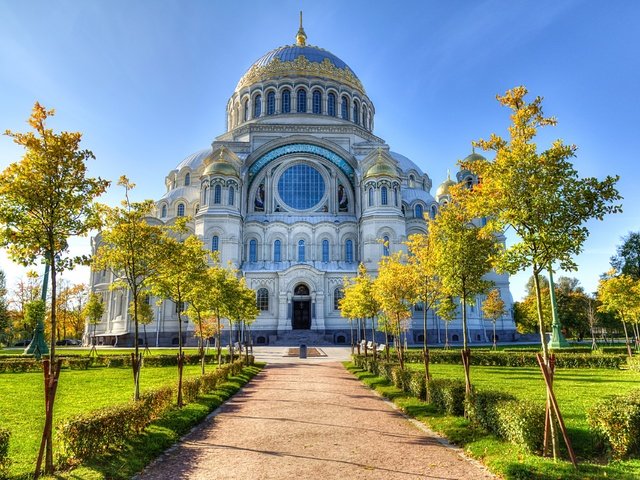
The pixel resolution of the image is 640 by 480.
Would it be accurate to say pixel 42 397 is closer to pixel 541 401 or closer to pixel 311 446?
pixel 311 446

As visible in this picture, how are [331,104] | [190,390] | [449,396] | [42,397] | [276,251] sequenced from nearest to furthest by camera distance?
1. [449,396]
2. [190,390]
3. [42,397]
4. [276,251]
5. [331,104]

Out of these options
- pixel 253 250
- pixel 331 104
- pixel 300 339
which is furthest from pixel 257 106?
pixel 300 339

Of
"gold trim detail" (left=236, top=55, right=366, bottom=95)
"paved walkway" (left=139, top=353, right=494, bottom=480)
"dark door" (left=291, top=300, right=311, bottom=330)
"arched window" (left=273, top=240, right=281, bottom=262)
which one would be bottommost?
"paved walkway" (left=139, top=353, right=494, bottom=480)

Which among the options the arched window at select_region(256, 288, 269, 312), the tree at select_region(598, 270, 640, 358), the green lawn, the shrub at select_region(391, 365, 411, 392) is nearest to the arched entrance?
the arched window at select_region(256, 288, 269, 312)

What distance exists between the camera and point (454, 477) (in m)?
7.42

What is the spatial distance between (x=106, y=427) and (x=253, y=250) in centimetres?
4115

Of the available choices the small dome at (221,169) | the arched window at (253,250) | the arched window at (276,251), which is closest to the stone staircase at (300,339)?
the arched window at (276,251)

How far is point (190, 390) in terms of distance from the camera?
1386 cm

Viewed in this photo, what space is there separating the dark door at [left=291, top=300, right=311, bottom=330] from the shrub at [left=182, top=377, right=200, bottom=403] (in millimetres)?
33292

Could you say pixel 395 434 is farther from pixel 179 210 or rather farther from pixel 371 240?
pixel 179 210

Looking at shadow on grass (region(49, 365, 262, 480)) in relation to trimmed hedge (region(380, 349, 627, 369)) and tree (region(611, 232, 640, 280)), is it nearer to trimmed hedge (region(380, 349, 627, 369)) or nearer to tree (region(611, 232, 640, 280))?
trimmed hedge (region(380, 349, 627, 369))

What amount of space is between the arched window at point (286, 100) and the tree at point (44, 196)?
170 feet

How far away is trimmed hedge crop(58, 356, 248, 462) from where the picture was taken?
314 inches

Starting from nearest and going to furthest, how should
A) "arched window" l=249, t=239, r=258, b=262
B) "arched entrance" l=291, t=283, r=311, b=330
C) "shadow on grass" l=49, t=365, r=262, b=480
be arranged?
"shadow on grass" l=49, t=365, r=262, b=480 → "arched entrance" l=291, t=283, r=311, b=330 → "arched window" l=249, t=239, r=258, b=262
